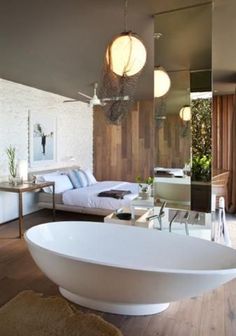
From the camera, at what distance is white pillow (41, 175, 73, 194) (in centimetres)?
542

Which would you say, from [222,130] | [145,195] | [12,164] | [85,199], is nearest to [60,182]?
[85,199]

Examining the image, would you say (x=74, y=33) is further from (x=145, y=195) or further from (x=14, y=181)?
(x=14, y=181)

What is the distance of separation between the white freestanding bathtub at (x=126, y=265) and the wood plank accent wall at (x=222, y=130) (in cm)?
409

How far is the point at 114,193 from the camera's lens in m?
5.12

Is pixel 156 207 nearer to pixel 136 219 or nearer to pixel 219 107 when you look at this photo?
pixel 136 219

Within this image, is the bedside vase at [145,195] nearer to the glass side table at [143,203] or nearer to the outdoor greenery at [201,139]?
the glass side table at [143,203]

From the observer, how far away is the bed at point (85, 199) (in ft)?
16.3

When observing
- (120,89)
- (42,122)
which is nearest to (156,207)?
(120,89)

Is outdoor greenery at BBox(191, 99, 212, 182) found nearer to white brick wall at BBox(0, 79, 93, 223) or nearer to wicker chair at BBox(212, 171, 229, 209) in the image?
wicker chair at BBox(212, 171, 229, 209)

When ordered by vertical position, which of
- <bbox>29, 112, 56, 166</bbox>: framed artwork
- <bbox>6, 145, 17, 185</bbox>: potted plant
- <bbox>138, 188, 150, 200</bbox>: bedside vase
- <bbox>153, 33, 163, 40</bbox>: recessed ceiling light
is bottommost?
<bbox>138, 188, 150, 200</bbox>: bedside vase

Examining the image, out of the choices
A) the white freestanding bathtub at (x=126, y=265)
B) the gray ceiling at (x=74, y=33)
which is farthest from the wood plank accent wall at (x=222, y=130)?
the white freestanding bathtub at (x=126, y=265)

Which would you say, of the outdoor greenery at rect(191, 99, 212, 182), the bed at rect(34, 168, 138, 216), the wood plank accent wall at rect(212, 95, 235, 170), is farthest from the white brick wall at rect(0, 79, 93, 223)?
the outdoor greenery at rect(191, 99, 212, 182)

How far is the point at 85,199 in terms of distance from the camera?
16.8ft

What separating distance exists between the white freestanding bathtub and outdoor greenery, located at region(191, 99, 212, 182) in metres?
0.70
